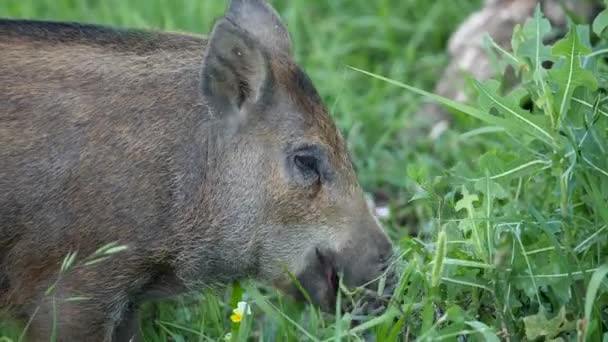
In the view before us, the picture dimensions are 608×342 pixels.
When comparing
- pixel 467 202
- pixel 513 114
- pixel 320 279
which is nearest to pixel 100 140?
pixel 320 279

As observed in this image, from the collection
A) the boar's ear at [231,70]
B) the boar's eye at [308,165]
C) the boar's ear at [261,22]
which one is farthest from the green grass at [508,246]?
the boar's ear at [261,22]

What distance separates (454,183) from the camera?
4430mm

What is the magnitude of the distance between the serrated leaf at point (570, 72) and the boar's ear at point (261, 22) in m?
1.03

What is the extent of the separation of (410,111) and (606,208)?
2829 millimetres

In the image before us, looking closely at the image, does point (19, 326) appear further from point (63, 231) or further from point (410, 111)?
point (410, 111)

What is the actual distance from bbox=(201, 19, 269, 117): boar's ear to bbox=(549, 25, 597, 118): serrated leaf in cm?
96

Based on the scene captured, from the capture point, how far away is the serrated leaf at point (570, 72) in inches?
161

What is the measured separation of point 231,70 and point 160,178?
1.43ft

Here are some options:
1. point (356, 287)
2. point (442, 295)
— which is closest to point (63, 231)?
point (356, 287)

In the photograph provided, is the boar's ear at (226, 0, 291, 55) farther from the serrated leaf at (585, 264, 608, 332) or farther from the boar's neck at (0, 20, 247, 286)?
the serrated leaf at (585, 264, 608, 332)

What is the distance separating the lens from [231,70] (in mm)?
4406

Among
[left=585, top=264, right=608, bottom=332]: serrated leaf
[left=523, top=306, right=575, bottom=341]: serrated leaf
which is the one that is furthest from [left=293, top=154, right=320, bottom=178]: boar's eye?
[left=585, top=264, right=608, bottom=332]: serrated leaf

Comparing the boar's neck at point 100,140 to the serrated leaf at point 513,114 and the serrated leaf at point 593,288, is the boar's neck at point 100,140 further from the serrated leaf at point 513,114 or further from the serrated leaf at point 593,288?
the serrated leaf at point 593,288

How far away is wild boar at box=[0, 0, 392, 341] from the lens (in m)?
4.24
